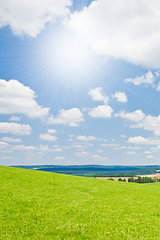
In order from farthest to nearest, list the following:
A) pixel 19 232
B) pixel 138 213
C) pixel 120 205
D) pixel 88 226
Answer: pixel 120 205
pixel 138 213
pixel 88 226
pixel 19 232

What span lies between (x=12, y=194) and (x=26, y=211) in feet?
19.3

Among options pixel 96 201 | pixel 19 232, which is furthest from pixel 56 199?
pixel 19 232

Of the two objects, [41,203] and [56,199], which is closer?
[41,203]

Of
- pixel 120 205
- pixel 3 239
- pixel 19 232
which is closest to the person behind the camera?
pixel 3 239

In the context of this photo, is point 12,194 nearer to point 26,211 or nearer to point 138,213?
point 26,211

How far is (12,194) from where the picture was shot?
2294 centimetres

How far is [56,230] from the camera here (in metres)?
14.7

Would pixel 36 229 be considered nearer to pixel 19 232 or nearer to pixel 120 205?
pixel 19 232

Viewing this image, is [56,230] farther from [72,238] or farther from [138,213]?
[138,213]

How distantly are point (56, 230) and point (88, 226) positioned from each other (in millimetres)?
2804

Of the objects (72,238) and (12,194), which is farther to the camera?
(12,194)

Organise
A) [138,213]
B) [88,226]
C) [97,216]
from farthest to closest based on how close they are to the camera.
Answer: [138,213]
[97,216]
[88,226]

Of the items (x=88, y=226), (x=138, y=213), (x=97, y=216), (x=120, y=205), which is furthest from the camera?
(x=120, y=205)

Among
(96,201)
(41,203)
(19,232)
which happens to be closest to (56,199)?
(41,203)
